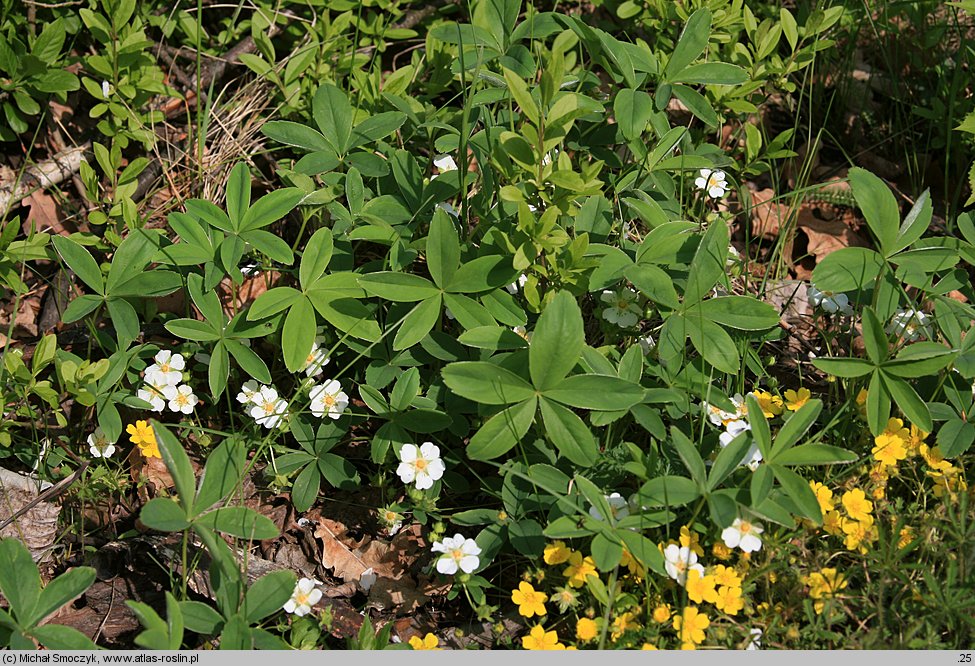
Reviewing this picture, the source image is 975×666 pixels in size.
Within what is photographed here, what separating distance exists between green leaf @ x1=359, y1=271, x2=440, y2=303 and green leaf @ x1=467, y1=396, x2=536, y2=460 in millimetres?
418

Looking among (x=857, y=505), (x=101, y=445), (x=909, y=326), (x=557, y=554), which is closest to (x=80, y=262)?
(x=101, y=445)

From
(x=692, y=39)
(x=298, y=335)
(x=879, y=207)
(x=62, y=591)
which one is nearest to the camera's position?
(x=62, y=591)

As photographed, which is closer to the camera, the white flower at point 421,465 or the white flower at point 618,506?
the white flower at point 618,506

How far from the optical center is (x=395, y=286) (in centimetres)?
235

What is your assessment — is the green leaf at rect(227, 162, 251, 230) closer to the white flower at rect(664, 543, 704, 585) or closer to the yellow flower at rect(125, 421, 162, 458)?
the yellow flower at rect(125, 421, 162, 458)

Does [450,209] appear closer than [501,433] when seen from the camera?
No

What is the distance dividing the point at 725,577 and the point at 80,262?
1.98 meters

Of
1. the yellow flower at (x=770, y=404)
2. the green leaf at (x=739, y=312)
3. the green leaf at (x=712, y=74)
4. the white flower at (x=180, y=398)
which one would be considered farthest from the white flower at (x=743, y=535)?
the white flower at (x=180, y=398)

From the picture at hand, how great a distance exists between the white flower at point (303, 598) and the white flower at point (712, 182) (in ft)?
5.89

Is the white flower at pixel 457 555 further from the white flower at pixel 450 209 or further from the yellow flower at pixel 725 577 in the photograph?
the white flower at pixel 450 209

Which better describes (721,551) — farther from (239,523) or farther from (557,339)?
(239,523)

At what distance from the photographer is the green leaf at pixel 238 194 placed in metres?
2.53

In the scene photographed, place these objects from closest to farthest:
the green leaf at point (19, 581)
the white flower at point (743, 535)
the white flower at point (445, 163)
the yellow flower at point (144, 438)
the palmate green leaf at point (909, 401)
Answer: the green leaf at point (19, 581) → the white flower at point (743, 535) → the palmate green leaf at point (909, 401) → the yellow flower at point (144, 438) → the white flower at point (445, 163)

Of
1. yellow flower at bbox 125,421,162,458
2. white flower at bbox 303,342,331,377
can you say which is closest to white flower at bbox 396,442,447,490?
white flower at bbox 303,342,331,377
